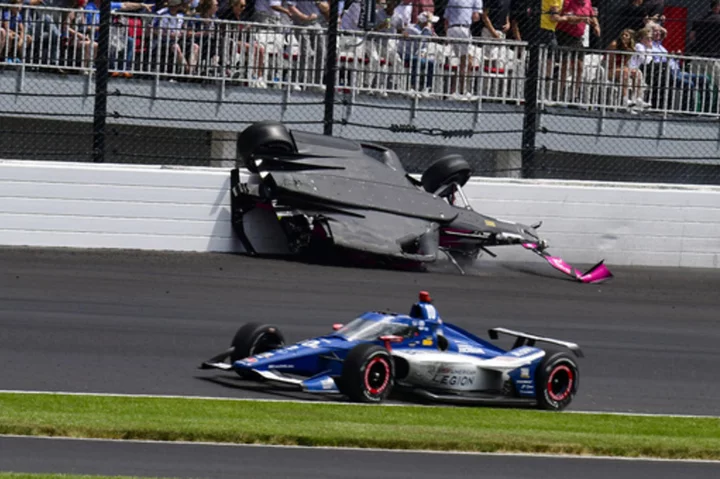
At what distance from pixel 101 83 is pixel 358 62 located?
11.2 feet

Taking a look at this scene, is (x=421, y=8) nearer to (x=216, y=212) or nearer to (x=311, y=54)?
(x=311, y=54)

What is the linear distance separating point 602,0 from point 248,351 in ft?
33.0

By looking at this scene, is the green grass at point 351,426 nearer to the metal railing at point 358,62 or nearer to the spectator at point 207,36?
the metal railing at point 358,62

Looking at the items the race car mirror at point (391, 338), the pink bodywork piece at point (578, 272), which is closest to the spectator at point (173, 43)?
the pink bodywork piece at point (578, 272)

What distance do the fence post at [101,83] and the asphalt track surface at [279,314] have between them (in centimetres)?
133

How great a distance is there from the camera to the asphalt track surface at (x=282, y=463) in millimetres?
8102

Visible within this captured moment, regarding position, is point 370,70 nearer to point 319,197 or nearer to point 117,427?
point 319,197

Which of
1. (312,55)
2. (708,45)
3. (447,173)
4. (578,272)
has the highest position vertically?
(708,45)

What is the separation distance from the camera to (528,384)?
36.5 feet

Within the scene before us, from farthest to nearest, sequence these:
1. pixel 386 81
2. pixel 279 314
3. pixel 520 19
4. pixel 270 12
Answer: pixel 270 12 < pixel 386 81 < pixel 520 19 < pixel 279 314

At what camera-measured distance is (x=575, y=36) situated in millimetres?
18984

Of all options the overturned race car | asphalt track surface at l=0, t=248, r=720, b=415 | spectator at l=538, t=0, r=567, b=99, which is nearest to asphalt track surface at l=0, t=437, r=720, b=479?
asphalt track surface at l=0, t=248, r=720, b=415

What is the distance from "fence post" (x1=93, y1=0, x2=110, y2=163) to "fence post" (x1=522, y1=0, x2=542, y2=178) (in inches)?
195

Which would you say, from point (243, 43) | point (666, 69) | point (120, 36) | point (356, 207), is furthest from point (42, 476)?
point (666, 69)
